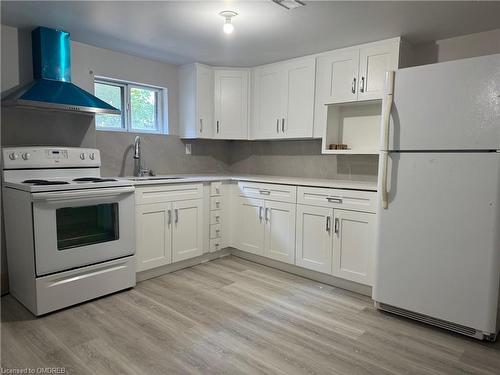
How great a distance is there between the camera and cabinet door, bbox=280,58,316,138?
3.29 metres

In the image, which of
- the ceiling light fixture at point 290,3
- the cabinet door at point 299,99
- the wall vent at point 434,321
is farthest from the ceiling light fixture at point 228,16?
the wall vent at point 434,321

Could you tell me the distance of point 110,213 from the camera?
2672 millimetres

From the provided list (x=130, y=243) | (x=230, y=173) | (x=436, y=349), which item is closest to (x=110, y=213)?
(x=130, y=243)

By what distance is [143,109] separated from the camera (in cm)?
367

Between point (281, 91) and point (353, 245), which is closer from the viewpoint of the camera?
A: point (353, 245)

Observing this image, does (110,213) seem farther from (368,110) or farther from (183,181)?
(368,110)

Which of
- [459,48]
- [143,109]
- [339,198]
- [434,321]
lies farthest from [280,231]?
[459,48]

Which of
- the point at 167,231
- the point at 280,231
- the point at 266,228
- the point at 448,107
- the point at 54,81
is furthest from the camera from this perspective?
the point at 266,228

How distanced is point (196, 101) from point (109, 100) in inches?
35.6

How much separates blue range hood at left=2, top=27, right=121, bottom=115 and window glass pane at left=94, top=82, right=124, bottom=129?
543mm

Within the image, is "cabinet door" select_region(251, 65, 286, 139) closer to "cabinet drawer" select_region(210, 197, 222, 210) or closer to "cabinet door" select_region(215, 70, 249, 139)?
"cabinet door" select_region(215, 70, 249, 139)

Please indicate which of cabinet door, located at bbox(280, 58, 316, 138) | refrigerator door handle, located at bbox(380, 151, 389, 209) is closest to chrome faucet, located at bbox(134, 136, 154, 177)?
cabinet door, located at bbox(280, 58, 316, 138)

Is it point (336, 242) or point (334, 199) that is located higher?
point (334, 199)

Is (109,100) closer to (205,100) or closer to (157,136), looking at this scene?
(157,136)
